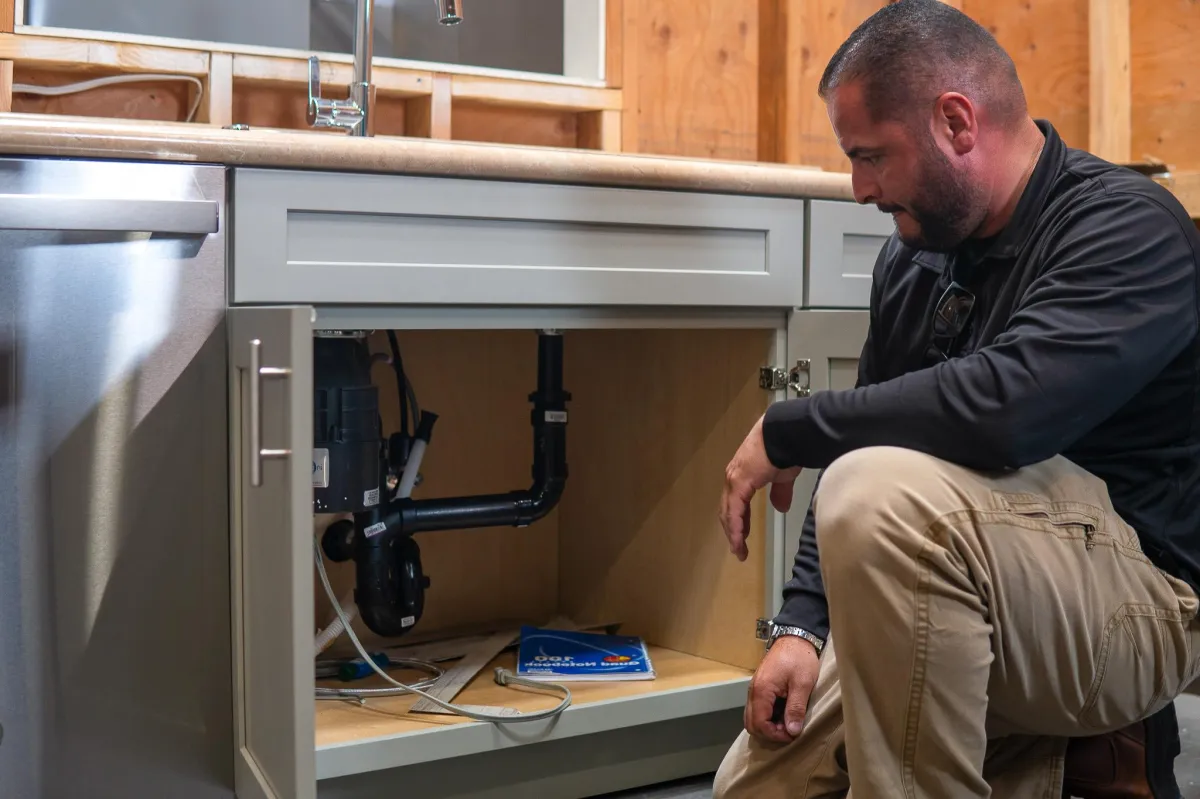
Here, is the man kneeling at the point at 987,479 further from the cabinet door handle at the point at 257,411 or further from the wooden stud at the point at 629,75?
the wooden stud at the point at 629,75

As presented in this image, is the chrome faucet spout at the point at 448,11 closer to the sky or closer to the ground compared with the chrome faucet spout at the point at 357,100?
closer to the sky

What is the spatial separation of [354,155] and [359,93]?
0.46 m

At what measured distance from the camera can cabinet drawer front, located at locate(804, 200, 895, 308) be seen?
1714mm

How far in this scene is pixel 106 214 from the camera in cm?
130

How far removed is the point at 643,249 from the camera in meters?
1.60

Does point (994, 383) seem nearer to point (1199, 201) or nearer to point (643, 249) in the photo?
point (643, 249)

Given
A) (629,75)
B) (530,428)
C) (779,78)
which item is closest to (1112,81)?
(779,78)

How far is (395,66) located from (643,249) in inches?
26.5

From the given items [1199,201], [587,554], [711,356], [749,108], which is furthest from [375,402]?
[1199,201]

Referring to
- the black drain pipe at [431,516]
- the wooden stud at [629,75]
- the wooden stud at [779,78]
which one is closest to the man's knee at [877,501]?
the black drain pipe at [431,516]

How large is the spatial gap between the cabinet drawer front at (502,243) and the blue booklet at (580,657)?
1.76ft

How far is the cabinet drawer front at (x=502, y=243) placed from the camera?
1376 mm

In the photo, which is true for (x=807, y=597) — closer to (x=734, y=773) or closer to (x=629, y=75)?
(x=734, y=773)

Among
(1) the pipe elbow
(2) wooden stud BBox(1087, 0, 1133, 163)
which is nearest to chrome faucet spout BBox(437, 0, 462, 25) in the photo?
(1) the pipe elbow
